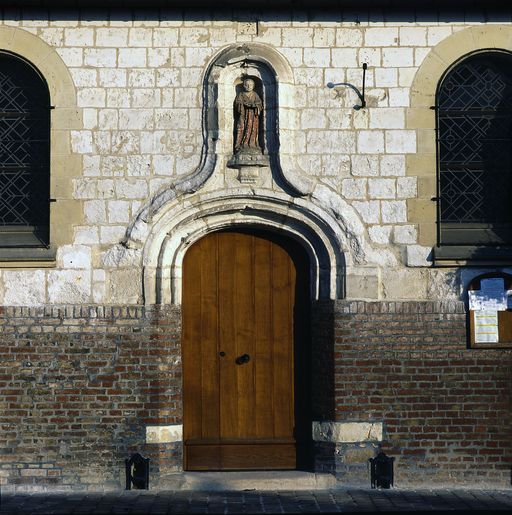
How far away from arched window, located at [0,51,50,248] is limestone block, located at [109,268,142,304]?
988 mm

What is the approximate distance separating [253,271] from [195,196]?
3.30 feet

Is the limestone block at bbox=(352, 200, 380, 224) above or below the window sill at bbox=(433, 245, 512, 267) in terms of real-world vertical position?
above

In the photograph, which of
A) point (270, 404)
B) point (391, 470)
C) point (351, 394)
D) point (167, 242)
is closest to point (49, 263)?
point (167, 242)

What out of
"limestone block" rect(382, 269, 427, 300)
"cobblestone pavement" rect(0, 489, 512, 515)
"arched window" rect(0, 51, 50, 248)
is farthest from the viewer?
"arched window" rect(0, 51, 50, 248)

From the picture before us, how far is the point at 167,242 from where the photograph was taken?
9.99 meters

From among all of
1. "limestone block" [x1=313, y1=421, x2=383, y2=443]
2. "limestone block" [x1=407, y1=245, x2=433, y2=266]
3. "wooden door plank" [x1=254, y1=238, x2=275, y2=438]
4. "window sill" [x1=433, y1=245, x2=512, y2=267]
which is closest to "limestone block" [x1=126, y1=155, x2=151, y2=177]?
"wooden door plank" [x1=254, y1=238, x2=275, y2=438]

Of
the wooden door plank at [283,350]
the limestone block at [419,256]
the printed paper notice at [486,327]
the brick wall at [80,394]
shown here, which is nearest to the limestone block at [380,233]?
the limestone block at [419,256]

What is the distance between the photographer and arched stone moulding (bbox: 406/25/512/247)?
1001 centimetres

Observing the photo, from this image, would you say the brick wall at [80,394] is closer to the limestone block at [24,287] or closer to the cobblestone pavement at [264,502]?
the limestone block at [24,287]

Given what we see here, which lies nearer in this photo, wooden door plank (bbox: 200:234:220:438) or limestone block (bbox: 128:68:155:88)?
limestone block (bbox: 128:68:155:88)

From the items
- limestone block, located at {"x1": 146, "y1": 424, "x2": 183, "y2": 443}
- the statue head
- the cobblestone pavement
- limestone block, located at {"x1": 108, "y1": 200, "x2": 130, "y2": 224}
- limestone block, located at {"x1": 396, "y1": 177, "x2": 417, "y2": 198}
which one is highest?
the statue head

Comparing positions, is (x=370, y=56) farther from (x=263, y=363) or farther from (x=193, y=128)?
(x=263, y=363)

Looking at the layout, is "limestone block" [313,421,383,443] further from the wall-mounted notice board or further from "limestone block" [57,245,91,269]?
"limestone block" [57,245,91,269]

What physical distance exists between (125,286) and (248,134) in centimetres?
198
